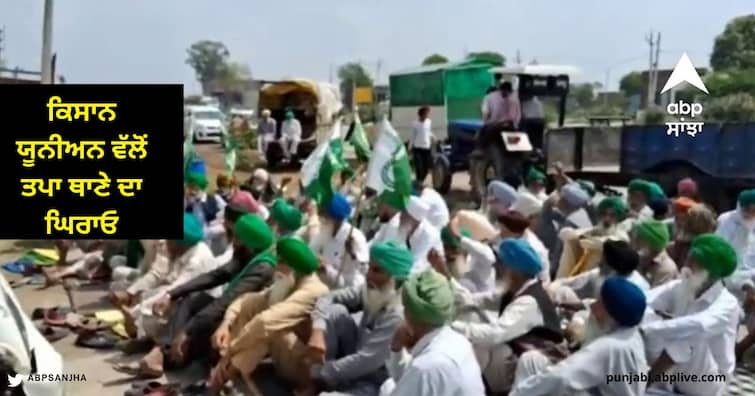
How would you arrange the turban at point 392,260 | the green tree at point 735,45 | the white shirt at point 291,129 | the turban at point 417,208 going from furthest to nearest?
1. the green tree at point 735,45
2. the white shirt at point 291,129
3. the turban at point 417,208
4. the turban at point 392,260

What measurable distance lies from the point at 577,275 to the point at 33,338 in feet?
12.4

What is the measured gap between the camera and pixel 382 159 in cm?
703

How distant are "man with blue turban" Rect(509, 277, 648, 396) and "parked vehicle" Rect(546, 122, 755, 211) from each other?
8.91 m

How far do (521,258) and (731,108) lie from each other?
24.2m

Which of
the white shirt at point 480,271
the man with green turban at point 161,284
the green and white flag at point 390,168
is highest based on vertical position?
the green and white flag at point 390,168

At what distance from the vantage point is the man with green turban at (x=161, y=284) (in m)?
6.87

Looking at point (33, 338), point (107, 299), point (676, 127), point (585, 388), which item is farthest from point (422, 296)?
point (676, 127)

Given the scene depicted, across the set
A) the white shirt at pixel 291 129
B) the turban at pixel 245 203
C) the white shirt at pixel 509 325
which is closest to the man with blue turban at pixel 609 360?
the white shirt at pixel 509 325

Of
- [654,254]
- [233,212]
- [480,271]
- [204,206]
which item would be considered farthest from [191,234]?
[654,254]

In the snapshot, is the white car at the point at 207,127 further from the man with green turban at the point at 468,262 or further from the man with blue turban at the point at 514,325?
the man with blue turban at the point at 514,325

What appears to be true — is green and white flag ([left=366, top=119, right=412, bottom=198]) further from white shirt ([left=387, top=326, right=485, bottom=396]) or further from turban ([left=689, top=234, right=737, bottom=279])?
white shirt ([left=387, top=326, right=485, bottom=396])

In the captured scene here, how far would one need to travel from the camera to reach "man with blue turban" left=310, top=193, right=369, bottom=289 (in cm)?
672

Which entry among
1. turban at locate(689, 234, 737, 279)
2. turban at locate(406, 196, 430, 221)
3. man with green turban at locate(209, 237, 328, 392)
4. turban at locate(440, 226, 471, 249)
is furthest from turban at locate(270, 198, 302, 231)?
turban at locate(689, 234, 737, 279)

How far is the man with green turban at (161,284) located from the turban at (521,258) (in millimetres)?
2464
